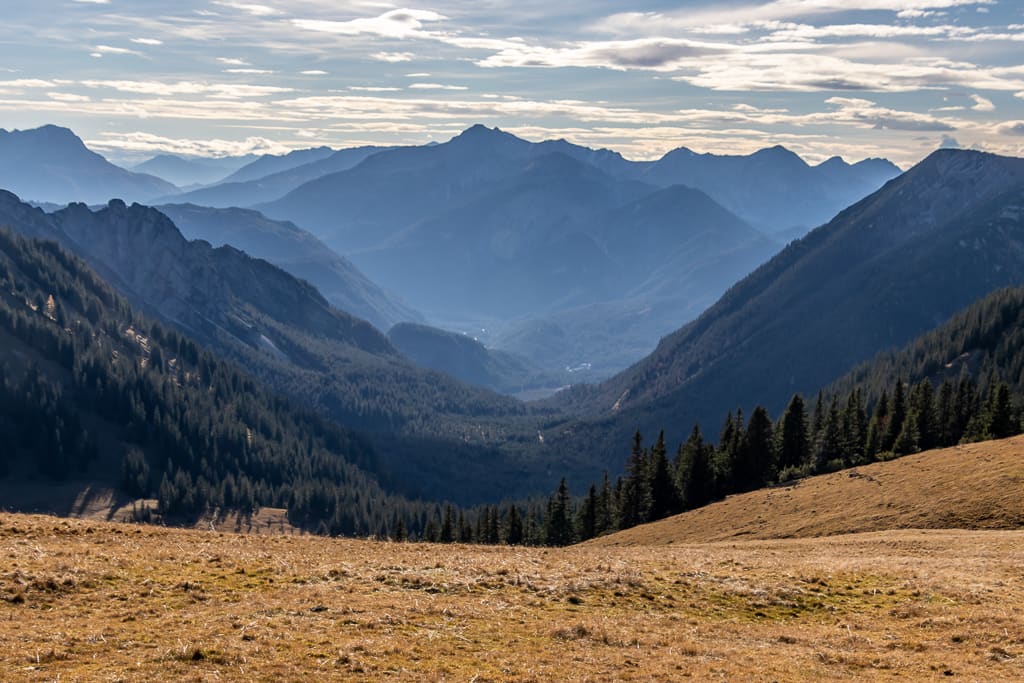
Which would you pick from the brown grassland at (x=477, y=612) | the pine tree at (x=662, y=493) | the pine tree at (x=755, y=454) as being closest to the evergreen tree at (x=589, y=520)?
the pine tree at (x=662, y=493)

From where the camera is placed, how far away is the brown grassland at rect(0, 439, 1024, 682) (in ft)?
79.1

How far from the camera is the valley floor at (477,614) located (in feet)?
79.0

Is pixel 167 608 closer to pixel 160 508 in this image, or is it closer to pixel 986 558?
pixel 986 558

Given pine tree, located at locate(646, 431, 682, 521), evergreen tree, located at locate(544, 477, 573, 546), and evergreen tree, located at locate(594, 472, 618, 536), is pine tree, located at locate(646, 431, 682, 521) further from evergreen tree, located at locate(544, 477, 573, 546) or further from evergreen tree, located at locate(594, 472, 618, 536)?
evergreen tree, located at locate(544, 477, 573, 546)

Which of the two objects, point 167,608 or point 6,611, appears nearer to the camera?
point 6,611

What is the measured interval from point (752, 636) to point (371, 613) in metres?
14.9

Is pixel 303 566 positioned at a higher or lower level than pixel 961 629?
lower

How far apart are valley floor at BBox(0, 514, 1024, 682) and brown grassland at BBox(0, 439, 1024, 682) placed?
0.11 m

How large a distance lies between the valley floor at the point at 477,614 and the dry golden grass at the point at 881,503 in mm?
16964


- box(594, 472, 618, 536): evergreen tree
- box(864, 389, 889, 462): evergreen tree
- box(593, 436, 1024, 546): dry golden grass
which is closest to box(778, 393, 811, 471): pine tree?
box(864, 389, 889, 462): evergreen tree

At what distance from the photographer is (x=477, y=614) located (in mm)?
30625

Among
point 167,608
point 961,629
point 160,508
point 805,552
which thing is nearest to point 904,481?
point 805,552

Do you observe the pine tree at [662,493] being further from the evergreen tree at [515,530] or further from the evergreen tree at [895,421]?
the evergreen tree at [895,421]

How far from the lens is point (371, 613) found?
97.1ft
